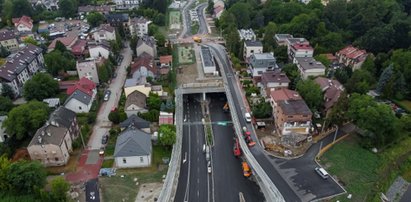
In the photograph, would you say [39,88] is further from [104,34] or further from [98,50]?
[104,34]

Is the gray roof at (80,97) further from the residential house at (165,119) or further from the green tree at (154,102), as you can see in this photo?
the residential house at (165,119)

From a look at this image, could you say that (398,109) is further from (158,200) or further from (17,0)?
(17,0)

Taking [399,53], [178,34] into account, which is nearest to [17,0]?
[178,34]

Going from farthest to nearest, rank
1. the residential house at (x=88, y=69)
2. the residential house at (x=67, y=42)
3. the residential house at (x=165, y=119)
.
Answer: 1. the residential house at (x=67, y=42)
2. the residential house at (x=88, y=69)
3. the residential house at (x=165, y=119)

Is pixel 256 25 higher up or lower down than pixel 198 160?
higher up

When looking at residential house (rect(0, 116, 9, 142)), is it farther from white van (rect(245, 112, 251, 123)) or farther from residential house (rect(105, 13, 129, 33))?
residential house (rect(105, 13, 129, 33))

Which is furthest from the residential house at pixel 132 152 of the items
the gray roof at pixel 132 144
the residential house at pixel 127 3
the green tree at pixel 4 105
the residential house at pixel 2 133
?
the residential house at pixel 127 3
